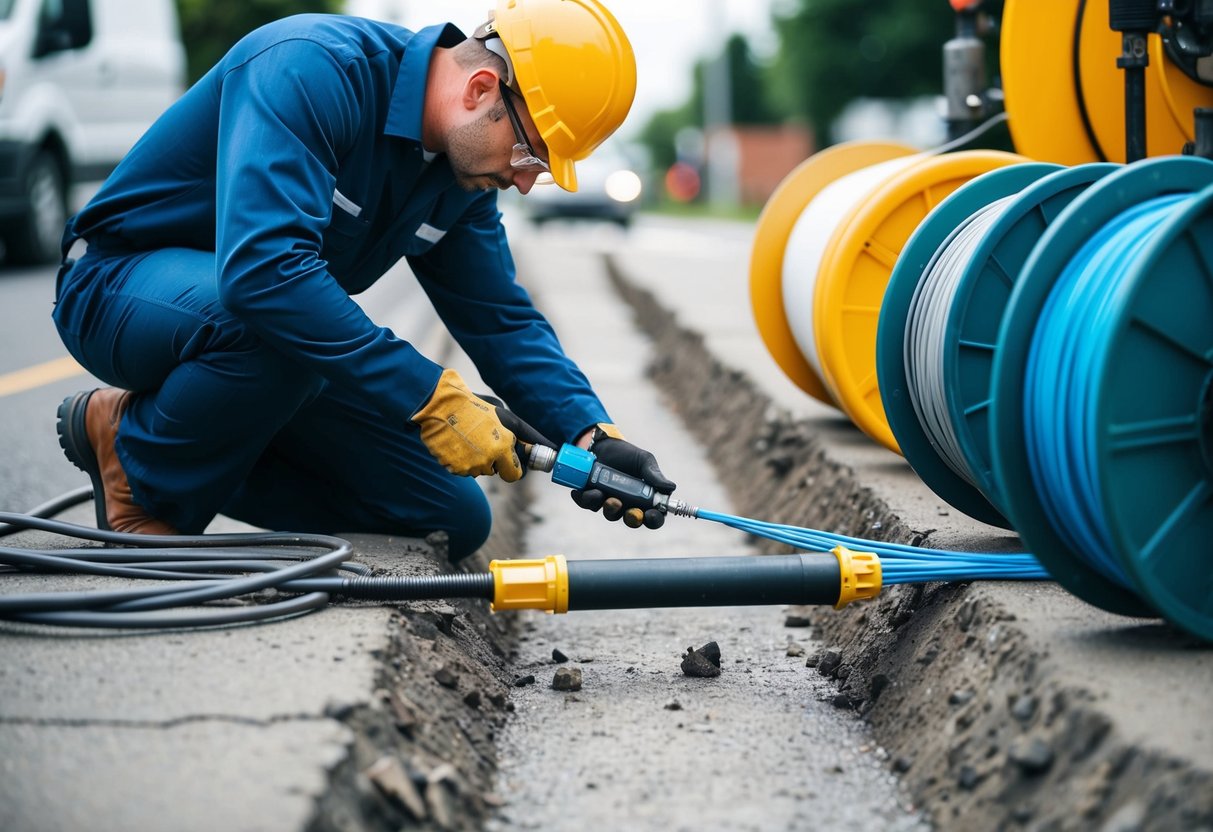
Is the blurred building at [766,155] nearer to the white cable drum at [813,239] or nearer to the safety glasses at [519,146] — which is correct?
the white cable drum at [813,239]

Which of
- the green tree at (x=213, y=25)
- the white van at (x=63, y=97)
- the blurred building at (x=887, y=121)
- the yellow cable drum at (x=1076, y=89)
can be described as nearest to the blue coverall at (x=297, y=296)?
the yellow cable drum at (x=1076, y=89)

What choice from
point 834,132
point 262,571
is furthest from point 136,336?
point 834,132

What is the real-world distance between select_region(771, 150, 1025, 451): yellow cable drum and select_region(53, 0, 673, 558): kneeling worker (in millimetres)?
946

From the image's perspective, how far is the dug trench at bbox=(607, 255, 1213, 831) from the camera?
2.09 m

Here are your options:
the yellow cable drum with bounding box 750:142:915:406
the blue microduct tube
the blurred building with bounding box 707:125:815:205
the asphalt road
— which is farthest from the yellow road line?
the blurred building with bounding box 707:125:815:205

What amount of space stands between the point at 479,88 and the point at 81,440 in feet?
4.81

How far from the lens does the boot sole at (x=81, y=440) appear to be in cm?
369

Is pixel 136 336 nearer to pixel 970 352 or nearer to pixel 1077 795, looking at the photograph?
pixel 970 352

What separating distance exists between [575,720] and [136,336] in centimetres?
146

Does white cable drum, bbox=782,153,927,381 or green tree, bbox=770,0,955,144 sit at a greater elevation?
white cable drum, bbox=782,153,927,381

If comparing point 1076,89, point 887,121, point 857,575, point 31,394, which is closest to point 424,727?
point 857,575

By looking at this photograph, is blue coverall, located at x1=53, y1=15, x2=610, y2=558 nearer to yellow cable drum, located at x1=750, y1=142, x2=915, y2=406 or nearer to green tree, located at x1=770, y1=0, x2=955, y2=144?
yellow cable drum, located at x1=750, y1=142, x2=915, y2=406

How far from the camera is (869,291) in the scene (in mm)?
4355

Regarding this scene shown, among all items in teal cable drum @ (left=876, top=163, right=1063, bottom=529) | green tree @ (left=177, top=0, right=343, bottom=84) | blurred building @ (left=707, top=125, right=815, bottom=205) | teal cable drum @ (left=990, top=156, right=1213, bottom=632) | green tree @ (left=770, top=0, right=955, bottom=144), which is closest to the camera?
teal cable drum @ (left=990, top=156, right=1213, bottom=632)
